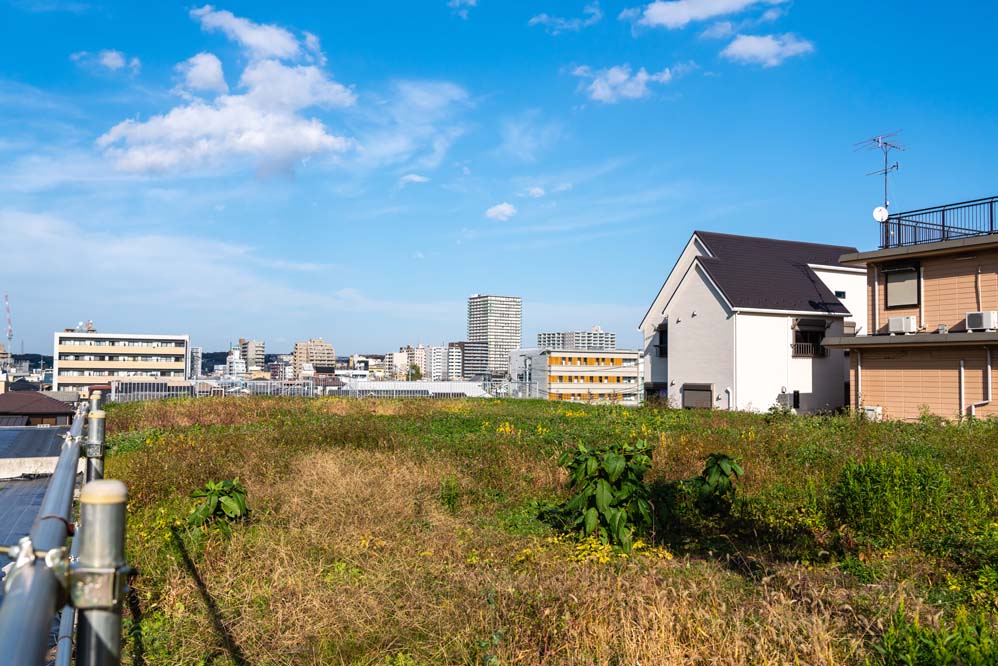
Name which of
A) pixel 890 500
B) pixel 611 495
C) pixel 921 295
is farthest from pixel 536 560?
pixel 921 295

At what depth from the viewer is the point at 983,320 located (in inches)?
665

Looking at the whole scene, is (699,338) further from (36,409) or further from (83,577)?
(83,577)

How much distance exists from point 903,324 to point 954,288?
159 centimetres

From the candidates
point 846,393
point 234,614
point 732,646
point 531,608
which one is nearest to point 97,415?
point 234,614

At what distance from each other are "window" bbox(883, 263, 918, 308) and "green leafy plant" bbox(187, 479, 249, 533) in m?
19.9

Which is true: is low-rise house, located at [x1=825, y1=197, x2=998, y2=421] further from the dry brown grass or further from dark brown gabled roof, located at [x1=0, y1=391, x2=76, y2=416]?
dark brown gabled roof, located at [x1=0, y1=391, x2=76, y2=416]

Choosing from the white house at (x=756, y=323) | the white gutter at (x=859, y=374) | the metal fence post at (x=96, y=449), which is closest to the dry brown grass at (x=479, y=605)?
the metal fence post at (x=96, y=449)

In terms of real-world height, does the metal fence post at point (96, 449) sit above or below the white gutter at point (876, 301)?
below

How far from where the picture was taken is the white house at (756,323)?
997 inches

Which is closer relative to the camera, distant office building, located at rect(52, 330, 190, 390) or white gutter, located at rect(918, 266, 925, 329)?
white gutter, located at rect(918, 266, 925, 329)

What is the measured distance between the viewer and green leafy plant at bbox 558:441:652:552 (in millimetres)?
6199

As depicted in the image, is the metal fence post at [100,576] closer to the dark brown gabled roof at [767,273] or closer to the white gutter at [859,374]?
the white gutter at [859,374]

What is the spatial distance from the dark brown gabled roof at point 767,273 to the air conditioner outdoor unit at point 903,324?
6497 millimetres

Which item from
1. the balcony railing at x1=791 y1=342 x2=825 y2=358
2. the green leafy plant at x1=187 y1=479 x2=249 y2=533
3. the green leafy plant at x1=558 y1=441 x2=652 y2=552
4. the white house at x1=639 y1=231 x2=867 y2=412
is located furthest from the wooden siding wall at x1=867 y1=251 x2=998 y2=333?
the green leafy plant at x1=187 y1=479 x2=249 y2=533
